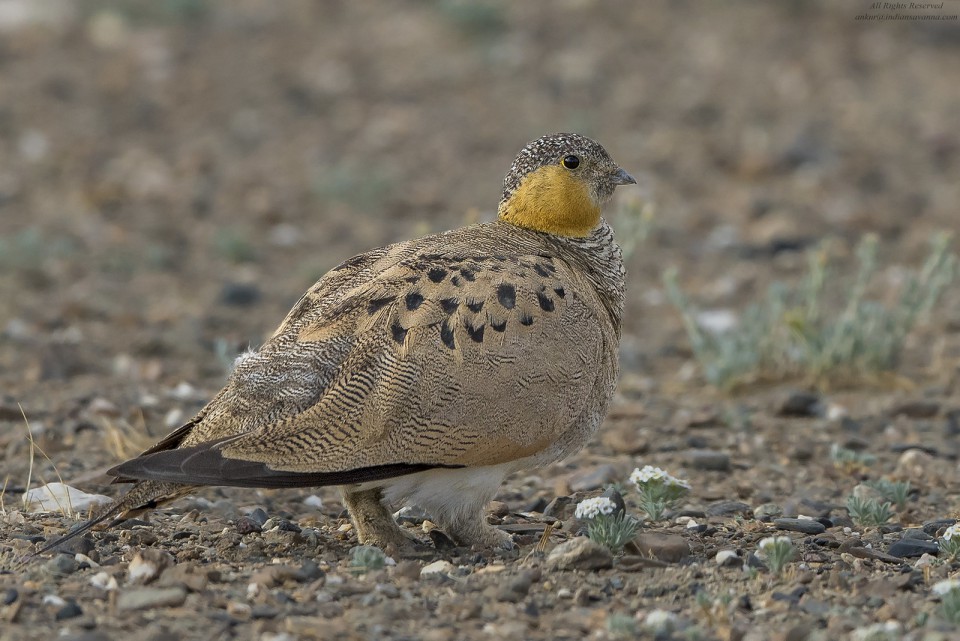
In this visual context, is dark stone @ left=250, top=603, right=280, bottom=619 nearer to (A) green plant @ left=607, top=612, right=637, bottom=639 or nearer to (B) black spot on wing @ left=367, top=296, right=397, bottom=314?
(A) green plant @ left=607, top=612, right=637, bottom=639

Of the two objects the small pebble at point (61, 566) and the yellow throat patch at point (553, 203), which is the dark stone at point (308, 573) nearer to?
the small pebble at point (61, 566)

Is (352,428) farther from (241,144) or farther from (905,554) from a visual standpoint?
(241,144)

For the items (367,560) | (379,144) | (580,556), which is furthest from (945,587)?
(379,144)

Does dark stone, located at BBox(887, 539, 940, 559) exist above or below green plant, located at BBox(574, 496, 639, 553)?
below

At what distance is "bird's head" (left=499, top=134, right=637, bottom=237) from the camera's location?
6445 mm

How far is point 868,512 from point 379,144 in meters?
8.54

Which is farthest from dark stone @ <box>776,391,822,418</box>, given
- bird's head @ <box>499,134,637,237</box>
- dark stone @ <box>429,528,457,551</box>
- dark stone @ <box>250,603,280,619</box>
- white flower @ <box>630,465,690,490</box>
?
dark stone @ <box>250,603,280,619</box>

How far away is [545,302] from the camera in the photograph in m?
5.61

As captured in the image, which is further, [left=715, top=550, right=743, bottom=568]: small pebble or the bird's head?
the bird's head

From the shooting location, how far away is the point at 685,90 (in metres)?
14.8

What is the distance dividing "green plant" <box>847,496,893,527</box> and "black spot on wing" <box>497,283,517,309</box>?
1.81 metres

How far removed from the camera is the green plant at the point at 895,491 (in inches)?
253

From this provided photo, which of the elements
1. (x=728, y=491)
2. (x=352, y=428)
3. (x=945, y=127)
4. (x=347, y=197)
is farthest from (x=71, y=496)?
(x=945, y=127)

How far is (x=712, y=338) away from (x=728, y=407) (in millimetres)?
678
